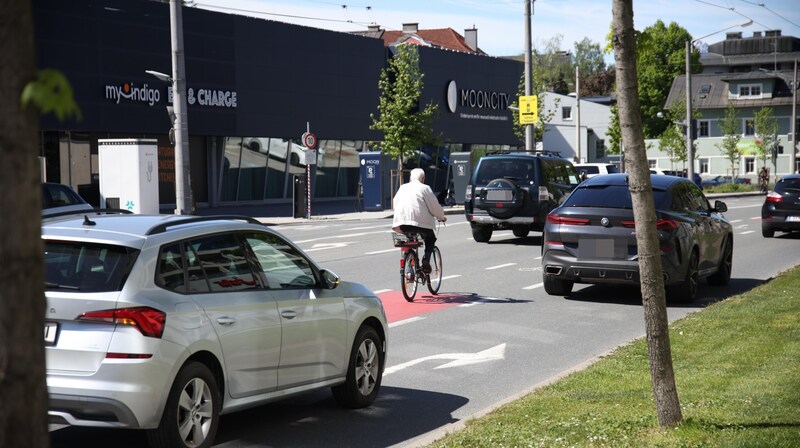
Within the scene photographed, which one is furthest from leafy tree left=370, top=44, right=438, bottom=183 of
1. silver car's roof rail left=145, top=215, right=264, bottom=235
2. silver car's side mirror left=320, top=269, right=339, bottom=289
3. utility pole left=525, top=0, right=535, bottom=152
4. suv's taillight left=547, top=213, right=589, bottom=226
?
silver car's roof rail left=145, top=215, right=264, bottom=235

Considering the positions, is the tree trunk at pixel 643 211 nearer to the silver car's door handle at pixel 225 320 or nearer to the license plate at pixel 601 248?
the silver car's door handle at pixel 225 320

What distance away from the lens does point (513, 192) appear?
24547 millimetres

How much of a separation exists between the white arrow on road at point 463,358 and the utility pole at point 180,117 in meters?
17.8

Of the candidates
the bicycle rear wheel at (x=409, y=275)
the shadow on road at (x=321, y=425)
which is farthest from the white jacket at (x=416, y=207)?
the shadow on road at (x=321, y=425)

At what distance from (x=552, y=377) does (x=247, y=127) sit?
36313mm

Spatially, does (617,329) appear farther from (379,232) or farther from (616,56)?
(379,232)

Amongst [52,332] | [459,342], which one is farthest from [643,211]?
[459,342]

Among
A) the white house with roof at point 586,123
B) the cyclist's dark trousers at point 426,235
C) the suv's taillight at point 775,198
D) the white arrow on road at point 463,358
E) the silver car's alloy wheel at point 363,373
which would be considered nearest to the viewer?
the silver car's alloy wheel at point 363,373

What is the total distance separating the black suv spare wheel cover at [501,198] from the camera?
2452cm

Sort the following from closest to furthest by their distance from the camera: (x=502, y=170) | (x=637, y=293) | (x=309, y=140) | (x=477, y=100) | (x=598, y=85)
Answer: (x=637, y=293) → (x=502, y=170) → (x=309, y=140) → (x=477, y=100) → (x=598, y=85)

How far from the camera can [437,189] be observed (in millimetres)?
58469

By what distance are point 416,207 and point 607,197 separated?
8.49 ft

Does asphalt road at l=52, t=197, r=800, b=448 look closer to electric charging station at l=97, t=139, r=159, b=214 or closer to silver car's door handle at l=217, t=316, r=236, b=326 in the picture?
silver car's door handle at l=217, t=316, r=236, b=326

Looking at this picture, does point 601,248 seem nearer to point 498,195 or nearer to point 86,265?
point 86,265
